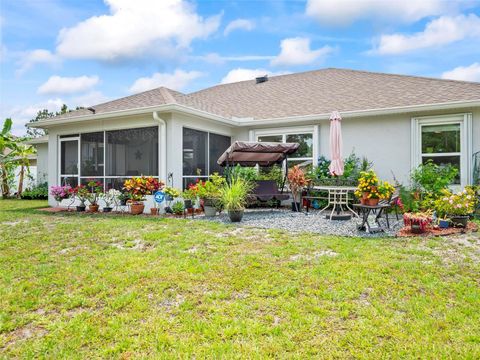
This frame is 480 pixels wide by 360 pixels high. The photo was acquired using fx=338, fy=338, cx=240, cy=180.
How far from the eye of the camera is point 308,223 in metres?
7.40

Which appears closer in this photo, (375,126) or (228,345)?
(228,345)

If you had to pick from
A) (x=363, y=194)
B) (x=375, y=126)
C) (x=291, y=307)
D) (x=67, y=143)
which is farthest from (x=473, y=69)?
(x=67, y=143)

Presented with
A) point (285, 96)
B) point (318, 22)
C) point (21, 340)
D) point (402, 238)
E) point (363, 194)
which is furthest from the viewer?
point (285, 96)

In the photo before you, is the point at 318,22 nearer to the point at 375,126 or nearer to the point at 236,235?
the point at 375,126

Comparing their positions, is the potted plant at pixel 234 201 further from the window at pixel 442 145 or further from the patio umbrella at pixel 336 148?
the window at pixel 442 145

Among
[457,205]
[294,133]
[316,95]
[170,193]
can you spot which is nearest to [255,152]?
[294,133]

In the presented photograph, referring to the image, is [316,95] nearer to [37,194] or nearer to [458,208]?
[458,208]

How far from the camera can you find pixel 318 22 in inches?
438

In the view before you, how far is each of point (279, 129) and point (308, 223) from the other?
512cm

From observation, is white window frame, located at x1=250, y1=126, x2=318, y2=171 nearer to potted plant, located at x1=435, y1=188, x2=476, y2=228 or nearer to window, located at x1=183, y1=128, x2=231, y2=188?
window, located at x1=183, y1=128, x2=231, y2=188

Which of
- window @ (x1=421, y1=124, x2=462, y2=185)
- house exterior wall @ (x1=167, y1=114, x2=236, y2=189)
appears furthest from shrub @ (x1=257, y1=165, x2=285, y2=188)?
window @ (x1=421, y1=124, x2=462, y2=185)

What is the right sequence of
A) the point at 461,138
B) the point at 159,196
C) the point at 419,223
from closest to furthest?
the point at 419,223 → the point at 159,196 → the point at 461,138

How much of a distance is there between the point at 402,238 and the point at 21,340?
5520mm

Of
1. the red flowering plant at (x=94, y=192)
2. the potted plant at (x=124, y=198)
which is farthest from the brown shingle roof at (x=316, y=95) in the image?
the potted plant at (x=124, y=198)
